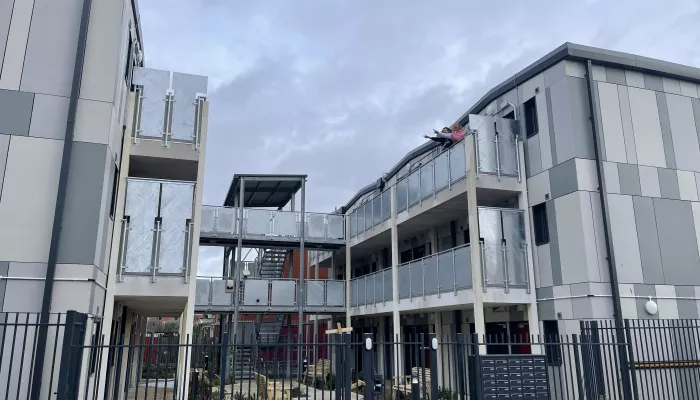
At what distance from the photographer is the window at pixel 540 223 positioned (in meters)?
14.5

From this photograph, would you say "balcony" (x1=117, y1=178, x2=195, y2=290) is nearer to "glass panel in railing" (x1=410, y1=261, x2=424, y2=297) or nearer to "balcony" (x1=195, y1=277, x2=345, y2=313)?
"glass panel in railing" (x1=410, y1=261, x2=424, y2=297)

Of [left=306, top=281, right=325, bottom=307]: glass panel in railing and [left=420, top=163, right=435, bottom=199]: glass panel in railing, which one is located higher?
[left=420, top=163, right=435, bottom=199]: glass panel in railing

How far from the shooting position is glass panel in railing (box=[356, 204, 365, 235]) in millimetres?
22812

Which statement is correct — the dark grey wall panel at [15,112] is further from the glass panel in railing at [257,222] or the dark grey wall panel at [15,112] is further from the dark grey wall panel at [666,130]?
the dark grey wall panel at [666,130]

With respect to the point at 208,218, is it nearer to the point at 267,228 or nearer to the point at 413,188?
the point at 267,228

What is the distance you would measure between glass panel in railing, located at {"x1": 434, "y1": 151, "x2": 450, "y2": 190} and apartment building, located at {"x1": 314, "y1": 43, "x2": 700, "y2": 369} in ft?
0.21

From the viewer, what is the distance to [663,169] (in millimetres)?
14305

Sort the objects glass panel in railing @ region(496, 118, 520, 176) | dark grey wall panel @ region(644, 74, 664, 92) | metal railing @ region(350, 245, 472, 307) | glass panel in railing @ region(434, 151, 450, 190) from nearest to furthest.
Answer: dark grey wall panel @ region(644, 74, 664, 92) → metal railing @ region(350, 245, 472, 307) → glass panel in railing @ region(496, 118, 520, 176) → glass panel in railing @ region(434, 151, 450, 190)

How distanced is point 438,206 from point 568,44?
5958 mm

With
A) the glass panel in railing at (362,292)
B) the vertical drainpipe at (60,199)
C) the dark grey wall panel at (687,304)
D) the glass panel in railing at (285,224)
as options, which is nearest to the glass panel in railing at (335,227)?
the glass panel in railing at (285,224)

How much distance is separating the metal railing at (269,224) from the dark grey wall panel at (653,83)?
13.7 meters

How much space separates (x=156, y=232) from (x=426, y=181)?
871 cm

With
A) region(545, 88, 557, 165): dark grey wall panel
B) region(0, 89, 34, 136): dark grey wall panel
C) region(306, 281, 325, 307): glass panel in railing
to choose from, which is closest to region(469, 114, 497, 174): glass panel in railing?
region(545, 88, 557, 165): dark grey wall panel

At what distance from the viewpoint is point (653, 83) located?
14.8 meters
